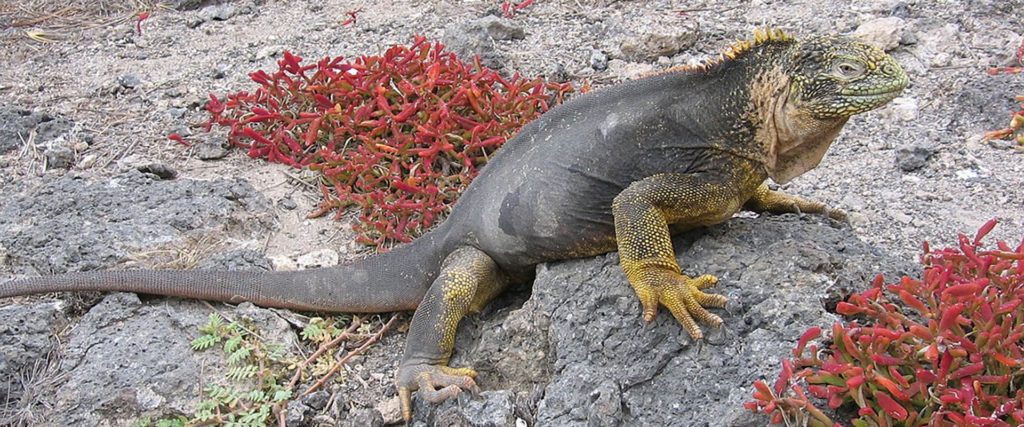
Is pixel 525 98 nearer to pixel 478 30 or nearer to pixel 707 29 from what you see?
pixel 478 30

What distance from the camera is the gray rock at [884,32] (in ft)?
22.3

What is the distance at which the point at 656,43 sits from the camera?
7188mm

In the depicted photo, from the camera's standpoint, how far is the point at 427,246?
4.79 m

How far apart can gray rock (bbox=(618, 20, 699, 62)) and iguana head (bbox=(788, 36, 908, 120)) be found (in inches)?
136

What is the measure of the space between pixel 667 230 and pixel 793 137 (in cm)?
67

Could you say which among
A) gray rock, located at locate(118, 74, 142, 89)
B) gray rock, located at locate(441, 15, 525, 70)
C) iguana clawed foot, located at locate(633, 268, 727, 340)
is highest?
iguana clawed foot, located at locate(633, 268, 727, 340)

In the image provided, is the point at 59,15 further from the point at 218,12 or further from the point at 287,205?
the point at 287,205

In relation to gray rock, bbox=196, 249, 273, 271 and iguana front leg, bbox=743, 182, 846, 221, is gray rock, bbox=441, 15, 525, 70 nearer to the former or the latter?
gray rock, bbox=196, 249, 273, 271

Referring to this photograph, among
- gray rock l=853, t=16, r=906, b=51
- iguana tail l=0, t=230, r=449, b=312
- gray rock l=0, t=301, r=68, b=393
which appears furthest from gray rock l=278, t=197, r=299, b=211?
gray rock l=853, t=16, r=906, b=51

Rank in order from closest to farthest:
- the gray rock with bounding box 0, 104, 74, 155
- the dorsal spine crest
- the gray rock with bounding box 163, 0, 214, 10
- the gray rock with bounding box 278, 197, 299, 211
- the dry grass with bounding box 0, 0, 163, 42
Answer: the dorsal spine crest, the gray rock with bounding box 278, 197, 299, 211, the gray rock with bounding box 0, 104, 74, 155, the dry grass with bounding box 0, 0, 163, 42, the gray rock with bounding box 163, 0, 214, 10

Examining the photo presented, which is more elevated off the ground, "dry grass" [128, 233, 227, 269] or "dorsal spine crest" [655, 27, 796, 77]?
"dorsal spine crest" [655, 27, 796, 77]

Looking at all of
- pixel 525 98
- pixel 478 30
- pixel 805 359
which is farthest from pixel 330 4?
pixel 805 359

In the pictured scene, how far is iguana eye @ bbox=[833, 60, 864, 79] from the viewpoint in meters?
3.66

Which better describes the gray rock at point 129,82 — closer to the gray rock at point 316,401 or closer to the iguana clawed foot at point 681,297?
the gray rock at point 316,401
